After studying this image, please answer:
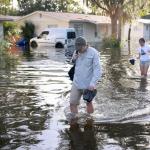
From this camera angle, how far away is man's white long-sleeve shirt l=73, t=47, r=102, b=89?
9.00 m

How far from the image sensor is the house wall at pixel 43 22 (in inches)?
2183

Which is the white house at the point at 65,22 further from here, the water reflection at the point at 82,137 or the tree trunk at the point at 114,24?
the water reflection at the point at 82,137

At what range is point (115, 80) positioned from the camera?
54.3 ft

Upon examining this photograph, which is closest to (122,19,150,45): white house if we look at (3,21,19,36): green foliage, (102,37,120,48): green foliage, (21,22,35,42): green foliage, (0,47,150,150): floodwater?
(21,22,35,42): green foliage

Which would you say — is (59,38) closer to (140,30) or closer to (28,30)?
(28,30)

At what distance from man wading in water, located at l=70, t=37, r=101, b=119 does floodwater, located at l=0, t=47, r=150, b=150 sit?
681 millimetres

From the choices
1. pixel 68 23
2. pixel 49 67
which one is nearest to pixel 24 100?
pixel 49 67

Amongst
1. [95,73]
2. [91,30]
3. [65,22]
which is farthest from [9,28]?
[95,73]

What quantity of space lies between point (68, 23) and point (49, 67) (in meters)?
34.1

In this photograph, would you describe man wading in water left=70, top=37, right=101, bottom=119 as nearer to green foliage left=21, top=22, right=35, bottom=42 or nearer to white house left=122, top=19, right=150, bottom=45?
green foliage left=21, top=22, right=35, bottom=42

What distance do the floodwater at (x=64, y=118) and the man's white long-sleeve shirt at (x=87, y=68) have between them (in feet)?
2.82

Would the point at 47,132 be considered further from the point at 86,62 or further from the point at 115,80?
the point at 115,80

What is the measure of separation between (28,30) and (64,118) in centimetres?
4411

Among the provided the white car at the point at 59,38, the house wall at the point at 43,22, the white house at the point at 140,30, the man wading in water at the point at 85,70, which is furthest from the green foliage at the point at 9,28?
the man wading in water at the point at 85,70
